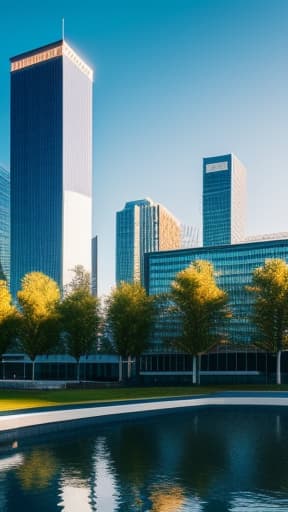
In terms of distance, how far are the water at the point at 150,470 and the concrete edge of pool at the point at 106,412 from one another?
99 cm

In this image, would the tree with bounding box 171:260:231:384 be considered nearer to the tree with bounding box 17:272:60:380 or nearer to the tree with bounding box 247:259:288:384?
the tree with bounding box 247:259:288:384

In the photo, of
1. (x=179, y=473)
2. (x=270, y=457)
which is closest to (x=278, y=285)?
(x=270, y=457)

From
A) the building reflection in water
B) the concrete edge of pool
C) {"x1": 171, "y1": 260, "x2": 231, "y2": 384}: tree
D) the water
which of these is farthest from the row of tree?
the building reflection in water

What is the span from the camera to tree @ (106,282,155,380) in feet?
228

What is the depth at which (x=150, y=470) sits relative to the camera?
2186 cm

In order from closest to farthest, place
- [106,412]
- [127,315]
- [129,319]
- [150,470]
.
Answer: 1. [150,470]
2. [106,412]
3. [129,319]
4. [127,315]

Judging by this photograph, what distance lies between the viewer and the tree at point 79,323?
6762 centimetres

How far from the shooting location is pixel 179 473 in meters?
21.3

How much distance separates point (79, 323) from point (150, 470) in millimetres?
46404

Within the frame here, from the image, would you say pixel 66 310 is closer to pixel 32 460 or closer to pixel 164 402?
pixel 164 402

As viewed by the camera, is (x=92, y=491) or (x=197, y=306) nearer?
(x=92, y=491)

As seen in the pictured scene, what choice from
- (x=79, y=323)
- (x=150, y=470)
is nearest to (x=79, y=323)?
(x=79, y=323)

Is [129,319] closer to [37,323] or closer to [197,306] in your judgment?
[197,306]

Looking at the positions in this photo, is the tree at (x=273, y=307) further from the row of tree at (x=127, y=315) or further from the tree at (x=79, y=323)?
the tree at (x=79, y=323)
